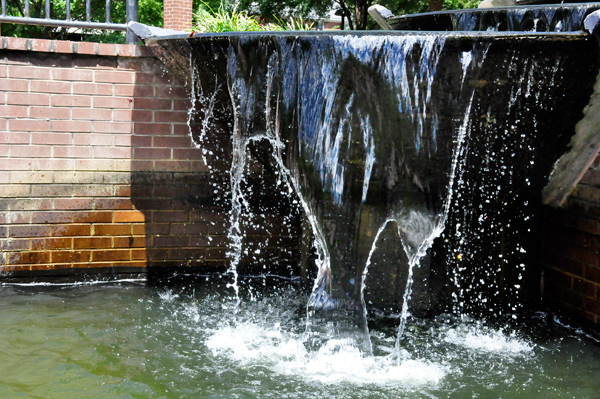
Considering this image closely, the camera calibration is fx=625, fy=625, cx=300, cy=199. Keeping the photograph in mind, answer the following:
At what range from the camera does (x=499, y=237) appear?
4102 millimetres

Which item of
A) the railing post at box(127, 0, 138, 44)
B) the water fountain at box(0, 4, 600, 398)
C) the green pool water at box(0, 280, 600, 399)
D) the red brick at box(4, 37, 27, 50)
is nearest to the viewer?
the green pool water at box(0, 280, 600, 399)

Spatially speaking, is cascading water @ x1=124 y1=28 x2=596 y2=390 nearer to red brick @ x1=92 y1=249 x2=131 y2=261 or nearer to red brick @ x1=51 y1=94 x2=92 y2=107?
red brick @ x1=51 y1=94 x2=92 y2=107

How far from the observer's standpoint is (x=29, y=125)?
16.0ft

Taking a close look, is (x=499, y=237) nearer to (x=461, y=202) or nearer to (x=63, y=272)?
(x=461, y=202)

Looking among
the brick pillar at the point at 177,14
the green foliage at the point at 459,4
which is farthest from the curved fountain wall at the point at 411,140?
the green foliage at the point at 459,4

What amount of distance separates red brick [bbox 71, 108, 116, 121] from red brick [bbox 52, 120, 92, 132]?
0.05 meters

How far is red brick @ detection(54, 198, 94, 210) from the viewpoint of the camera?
4.95m

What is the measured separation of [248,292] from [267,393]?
1920 millimetres

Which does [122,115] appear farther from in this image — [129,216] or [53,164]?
[129,216]

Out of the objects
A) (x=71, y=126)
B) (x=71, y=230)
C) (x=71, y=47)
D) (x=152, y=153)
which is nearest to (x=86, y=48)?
(x=71, y=47)

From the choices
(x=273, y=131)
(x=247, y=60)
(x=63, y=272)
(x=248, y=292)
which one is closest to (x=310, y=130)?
(x=273, y=131)

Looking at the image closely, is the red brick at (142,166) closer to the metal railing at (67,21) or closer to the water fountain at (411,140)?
the water fountain at (411,140)

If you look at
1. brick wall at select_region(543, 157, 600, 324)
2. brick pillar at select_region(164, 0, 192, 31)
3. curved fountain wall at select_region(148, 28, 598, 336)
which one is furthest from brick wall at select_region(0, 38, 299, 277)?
brick pillar at select_region(164, 0, 192, 31)

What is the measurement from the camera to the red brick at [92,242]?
504 centimetres
